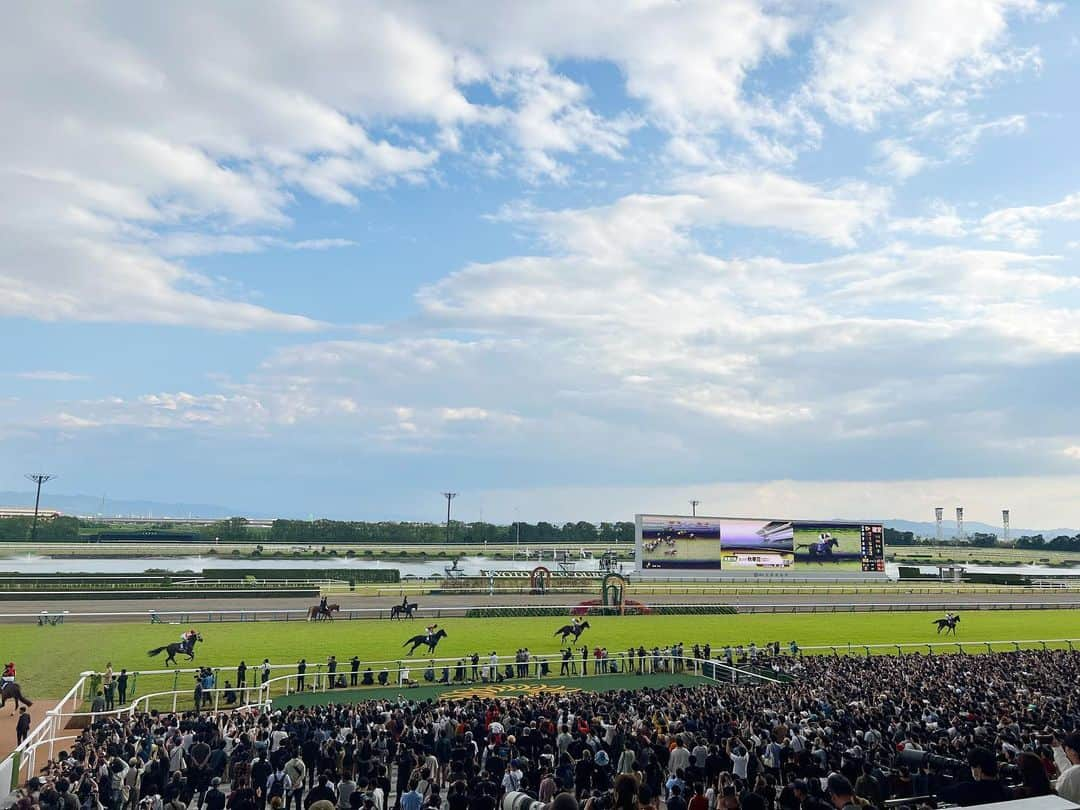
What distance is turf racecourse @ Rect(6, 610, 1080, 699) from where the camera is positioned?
95.2 ft

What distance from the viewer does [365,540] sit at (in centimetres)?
14488

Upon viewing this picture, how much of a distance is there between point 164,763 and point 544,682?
603 inches

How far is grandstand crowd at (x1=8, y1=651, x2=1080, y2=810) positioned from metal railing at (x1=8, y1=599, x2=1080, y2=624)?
23263 mm

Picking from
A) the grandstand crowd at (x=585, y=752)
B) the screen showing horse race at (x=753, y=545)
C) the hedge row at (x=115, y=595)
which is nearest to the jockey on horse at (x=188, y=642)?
the grandstand crowd at (x=585, y=752)

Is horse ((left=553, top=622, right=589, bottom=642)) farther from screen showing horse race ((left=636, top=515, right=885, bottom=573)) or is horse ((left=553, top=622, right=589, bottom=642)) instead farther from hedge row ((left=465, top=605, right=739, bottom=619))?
screen showing horse race ((left=636, top=515, right=885, bottom=573))

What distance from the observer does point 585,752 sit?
448 inches

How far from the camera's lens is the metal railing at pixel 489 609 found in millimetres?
39562

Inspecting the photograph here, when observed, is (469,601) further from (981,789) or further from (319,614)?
(981,789)

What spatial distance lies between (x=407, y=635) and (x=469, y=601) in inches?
567

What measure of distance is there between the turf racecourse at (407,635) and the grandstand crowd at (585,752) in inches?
455

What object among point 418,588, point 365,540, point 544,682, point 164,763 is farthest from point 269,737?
point 365,540

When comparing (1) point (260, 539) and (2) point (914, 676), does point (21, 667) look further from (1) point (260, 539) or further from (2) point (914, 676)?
(1) point (260, 539)

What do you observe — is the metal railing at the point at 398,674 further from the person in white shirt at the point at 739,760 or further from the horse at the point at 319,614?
the person in white shirt at the point at 739,760

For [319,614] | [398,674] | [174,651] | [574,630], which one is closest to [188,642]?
[174,651]
